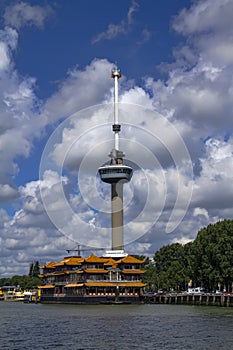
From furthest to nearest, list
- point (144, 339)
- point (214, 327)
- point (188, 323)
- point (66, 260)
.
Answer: point (66, 260) < point (188, 323) < point (214, 327) < point (144, 339)

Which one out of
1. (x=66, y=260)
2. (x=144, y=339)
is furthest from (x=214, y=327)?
(x=66, y=260)

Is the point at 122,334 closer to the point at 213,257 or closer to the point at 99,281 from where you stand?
the point at 213,257

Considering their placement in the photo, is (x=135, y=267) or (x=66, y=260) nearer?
(x=135, y=267)

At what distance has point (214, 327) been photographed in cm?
7175

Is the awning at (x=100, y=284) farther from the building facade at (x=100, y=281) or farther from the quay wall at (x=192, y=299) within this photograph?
the quay wall at (x=192, y=299)

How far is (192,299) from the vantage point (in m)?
141

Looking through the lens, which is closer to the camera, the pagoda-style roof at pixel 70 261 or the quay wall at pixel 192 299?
the quay wall at pixel 192 299

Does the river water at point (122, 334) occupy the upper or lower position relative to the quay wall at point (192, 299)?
lower

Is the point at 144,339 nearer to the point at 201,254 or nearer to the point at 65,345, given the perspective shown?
the point at 65,345

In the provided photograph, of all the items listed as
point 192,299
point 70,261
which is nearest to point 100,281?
point 70,261

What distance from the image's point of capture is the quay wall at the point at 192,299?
127m

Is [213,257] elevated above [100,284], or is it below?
above

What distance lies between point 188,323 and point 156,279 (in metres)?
120

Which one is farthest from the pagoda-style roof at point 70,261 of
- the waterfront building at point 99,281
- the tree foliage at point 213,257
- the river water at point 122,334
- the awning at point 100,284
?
the river water at point 122,334
